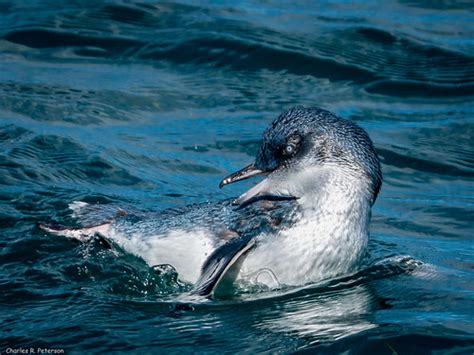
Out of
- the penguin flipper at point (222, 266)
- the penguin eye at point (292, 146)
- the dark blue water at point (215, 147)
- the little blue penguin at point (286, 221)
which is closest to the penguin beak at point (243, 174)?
the little blue penguin at point (286, 221)


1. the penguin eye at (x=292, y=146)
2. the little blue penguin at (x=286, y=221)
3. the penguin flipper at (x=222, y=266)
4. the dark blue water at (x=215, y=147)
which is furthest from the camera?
the penguin eye at (x=292, y=146)

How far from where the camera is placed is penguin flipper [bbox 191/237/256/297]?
25.4ft

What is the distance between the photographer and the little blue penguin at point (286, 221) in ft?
26.1

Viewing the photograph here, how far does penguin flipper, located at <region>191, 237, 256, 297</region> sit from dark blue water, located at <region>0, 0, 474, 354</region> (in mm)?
156

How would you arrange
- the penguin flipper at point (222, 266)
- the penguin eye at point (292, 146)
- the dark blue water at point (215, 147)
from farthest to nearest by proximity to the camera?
the penguin eye at point (292, 146)
the penguin flipper at point (222, 266)
the dark blue water at point (215, 147)

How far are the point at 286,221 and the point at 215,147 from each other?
4068 millimetres

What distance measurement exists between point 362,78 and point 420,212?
3.86 meters

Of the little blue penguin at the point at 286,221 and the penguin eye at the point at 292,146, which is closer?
the little blue penguin at the point at 286,221

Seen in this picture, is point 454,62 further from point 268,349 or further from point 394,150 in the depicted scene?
point 268,349

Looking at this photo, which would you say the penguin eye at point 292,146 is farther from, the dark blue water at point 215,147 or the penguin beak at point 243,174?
the dark blue water at point 215,147

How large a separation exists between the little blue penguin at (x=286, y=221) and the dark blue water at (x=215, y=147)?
0.56 ft

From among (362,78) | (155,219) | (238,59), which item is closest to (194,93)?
(238,59)

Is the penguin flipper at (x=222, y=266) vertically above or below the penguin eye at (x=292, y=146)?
below

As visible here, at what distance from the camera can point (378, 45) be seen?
14.7 m
